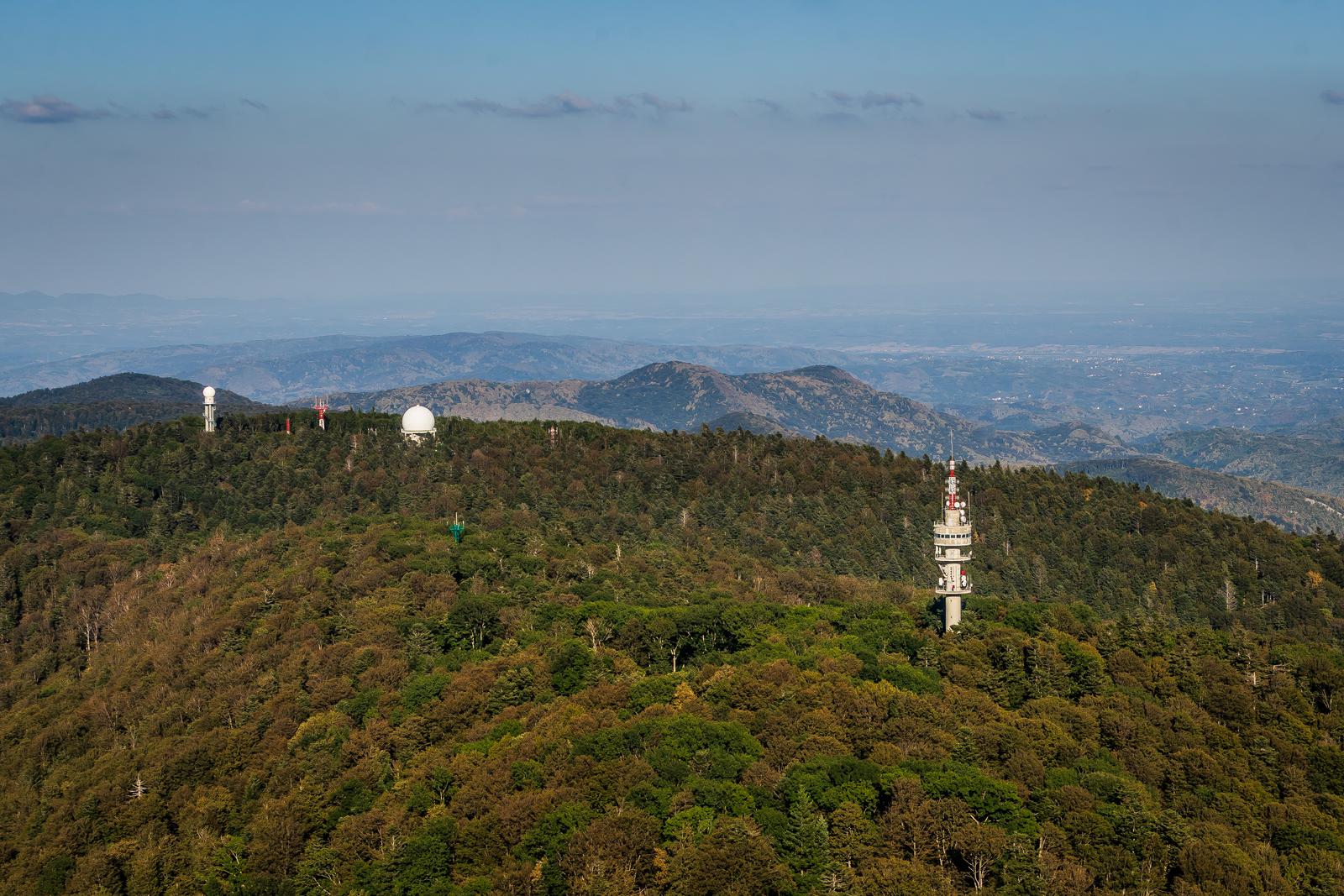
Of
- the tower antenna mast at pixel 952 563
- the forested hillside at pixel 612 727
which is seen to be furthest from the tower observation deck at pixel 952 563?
the forested hillside at pixel 612 727

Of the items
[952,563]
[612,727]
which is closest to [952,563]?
[952,563]

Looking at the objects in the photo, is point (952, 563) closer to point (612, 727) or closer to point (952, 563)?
point (952, 563)

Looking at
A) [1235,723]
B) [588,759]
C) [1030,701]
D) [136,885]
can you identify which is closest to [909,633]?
[1030,701]

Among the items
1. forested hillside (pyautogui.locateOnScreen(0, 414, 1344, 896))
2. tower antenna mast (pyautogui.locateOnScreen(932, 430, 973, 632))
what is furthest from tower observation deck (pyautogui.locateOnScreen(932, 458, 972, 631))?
forested hillside (pyautogui.locateOnScreen(0, 414, 1344, 896))

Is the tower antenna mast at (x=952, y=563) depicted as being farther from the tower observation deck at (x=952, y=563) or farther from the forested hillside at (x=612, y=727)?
the forested hillside at (x=612, y=727)

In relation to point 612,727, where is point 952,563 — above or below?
above

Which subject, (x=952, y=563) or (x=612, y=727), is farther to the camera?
(x=952, y=563)

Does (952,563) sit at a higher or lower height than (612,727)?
higher

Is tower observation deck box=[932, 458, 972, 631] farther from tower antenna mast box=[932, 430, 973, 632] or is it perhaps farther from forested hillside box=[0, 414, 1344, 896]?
forested hillside box=[0, 414, 1344, 896]
